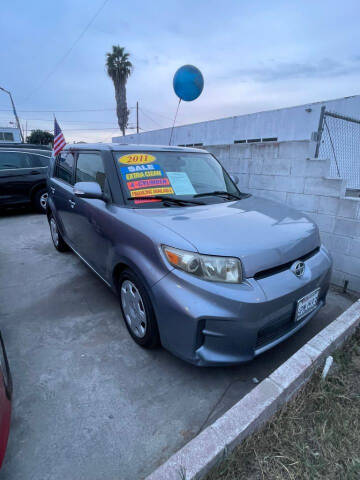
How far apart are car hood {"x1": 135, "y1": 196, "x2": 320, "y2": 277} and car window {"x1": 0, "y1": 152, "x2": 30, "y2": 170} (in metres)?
5.84

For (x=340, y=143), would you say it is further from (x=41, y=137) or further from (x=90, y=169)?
(x=41, y=137)

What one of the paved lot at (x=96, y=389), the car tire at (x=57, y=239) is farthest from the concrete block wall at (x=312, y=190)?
the car tire at (x=57, y=239)

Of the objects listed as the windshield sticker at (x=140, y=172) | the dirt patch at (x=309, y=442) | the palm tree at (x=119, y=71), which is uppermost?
the palm tree at (x=119, y=71)

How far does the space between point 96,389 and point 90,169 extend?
2110mm

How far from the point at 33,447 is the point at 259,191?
12.9ft

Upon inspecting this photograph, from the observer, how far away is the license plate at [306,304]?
186cm

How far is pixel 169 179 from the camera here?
2488mm

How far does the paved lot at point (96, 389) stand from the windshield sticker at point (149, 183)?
1340 mm

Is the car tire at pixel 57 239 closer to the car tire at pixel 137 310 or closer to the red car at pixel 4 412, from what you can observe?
the car tire at pixel 137 310

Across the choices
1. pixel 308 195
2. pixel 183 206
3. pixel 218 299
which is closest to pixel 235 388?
pixel 218 299

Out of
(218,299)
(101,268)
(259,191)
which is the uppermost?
(259,191)

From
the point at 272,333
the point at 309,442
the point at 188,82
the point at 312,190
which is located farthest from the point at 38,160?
the point at 309,442

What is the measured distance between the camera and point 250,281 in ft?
5.44

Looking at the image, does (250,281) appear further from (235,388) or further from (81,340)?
(81,340)
